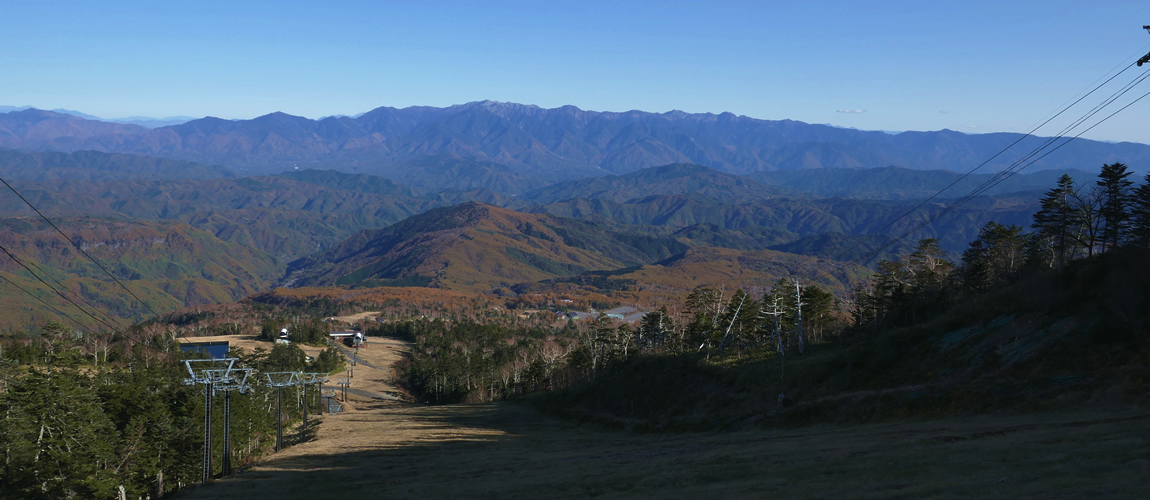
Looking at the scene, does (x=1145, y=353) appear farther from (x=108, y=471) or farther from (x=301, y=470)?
(x=108, y=471)

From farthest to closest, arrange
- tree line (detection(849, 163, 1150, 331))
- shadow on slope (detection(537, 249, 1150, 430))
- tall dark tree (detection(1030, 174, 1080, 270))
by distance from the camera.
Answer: tall dark tree (detection(1030, 174, 1080, 270)) → tree line (detection(849, 163, 1150, 331)) → shadow on slope (detection(537, 249, 1150, 430))

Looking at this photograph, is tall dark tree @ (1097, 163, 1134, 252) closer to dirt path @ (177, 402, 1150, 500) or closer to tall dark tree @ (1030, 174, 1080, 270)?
tall dark tree @ (1030, 174, 1080, 270)

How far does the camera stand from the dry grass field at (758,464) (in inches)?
722

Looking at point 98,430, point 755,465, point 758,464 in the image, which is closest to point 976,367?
point 758,464

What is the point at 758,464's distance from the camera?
2628cm

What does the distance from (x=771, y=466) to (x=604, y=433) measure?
107 ft

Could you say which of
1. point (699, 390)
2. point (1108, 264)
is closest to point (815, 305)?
point (699, 390)

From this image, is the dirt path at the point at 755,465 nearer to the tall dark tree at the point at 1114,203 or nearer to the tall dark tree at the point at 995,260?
the tall dark tree at the point at 1114,203

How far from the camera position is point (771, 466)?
25391mm

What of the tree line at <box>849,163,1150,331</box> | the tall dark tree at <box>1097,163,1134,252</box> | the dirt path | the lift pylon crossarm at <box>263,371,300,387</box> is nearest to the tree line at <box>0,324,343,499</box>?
the lift pylon crossarm at <box>263,371,300,387</box>

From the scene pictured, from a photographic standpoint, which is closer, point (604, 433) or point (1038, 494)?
point (1038, 494)

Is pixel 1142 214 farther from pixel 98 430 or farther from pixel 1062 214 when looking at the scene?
pixel 98 430

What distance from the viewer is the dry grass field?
18.3 m

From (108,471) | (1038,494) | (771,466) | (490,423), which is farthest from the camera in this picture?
(490,423)
